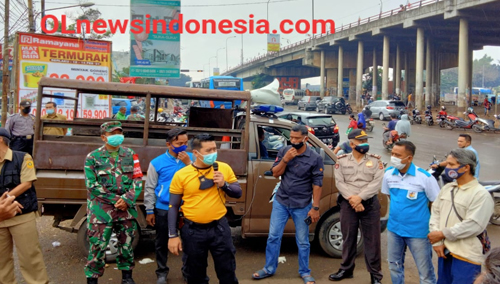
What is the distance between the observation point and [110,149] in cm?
431

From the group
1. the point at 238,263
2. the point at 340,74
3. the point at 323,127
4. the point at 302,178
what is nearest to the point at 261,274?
the point at 238,263

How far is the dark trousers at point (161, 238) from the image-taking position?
4656mm

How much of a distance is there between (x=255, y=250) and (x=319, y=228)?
0.99 m

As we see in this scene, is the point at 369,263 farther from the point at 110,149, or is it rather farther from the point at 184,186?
the point at 110,149

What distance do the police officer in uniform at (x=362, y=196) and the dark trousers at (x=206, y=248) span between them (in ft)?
5.18

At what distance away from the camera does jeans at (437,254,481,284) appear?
329 centimetres

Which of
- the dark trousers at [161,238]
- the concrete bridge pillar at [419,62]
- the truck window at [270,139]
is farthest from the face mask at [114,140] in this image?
the concrete bridge pillar at [419,62]

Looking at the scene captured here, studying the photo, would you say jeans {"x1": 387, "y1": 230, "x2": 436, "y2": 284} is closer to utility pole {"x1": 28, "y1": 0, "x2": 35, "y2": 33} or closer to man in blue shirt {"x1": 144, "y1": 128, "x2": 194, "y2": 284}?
man in blue shirt {"x1": 144, "y1": 128, "x2": 194, "y2": 284}

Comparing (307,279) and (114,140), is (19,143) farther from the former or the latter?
(307,279)

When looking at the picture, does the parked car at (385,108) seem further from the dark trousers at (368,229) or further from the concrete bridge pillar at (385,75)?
the dark trousers at (368,229)

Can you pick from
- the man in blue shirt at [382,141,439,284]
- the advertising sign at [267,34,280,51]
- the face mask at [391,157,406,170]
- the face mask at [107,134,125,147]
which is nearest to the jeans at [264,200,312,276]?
the man in blue shirt at [382,141,439,284]

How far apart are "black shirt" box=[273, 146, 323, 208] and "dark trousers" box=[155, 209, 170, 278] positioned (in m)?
Result: 1.32

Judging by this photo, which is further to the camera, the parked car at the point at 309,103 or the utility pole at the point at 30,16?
the parked car at the point at 309,103

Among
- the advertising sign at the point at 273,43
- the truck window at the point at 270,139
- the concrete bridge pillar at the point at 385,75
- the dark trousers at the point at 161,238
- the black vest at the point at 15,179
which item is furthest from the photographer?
the advertising sign at the point at 273,43
